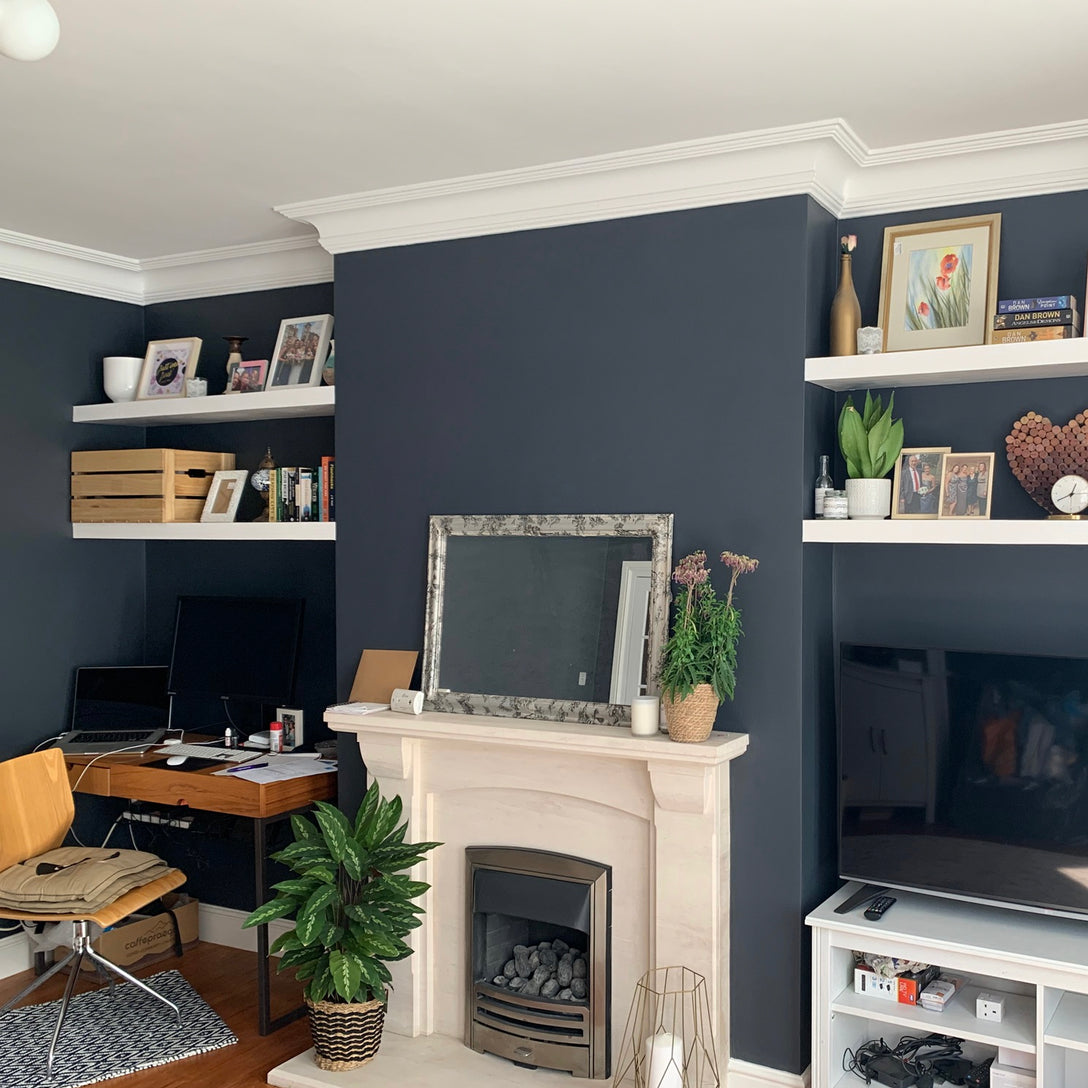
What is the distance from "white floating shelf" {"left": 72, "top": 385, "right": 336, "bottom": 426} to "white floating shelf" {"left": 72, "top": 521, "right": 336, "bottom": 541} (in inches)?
16.2

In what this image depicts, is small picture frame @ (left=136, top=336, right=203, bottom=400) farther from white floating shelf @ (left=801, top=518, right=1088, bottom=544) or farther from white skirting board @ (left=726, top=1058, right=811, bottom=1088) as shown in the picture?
white skirting board @ (left=726, top=1058, right=811, bottom=1088)

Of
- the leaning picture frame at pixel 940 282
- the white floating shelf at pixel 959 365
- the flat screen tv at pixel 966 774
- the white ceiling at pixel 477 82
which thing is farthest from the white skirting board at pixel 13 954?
the leaning picture frame at pixel 940 282

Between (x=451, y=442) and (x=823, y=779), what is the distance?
1.56m

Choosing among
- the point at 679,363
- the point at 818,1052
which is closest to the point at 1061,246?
the point at 679,363

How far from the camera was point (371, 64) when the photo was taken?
274 cm

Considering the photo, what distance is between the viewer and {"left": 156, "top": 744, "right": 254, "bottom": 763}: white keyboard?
4.23m

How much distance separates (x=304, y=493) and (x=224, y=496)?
0.44 meters

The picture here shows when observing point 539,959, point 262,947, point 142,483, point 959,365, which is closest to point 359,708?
point 262,947

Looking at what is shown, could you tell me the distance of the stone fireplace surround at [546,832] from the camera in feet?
10.7

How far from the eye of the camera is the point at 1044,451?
3.20 m

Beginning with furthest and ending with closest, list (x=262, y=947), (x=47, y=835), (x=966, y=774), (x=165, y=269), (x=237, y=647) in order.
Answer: (x=165, y=269)
(x=237, y=647)
(x=47, y=835)
(x=262, y=947)
(x=966, y=774)

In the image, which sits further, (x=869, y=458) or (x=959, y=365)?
(x=869, y=458)

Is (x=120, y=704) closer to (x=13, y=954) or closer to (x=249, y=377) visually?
(x=13, y=954)

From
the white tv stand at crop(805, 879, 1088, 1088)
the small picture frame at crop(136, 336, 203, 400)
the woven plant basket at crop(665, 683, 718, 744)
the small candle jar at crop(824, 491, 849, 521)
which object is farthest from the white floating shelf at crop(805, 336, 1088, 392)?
the small picture frame at crop(136, 336, 203, 400)
